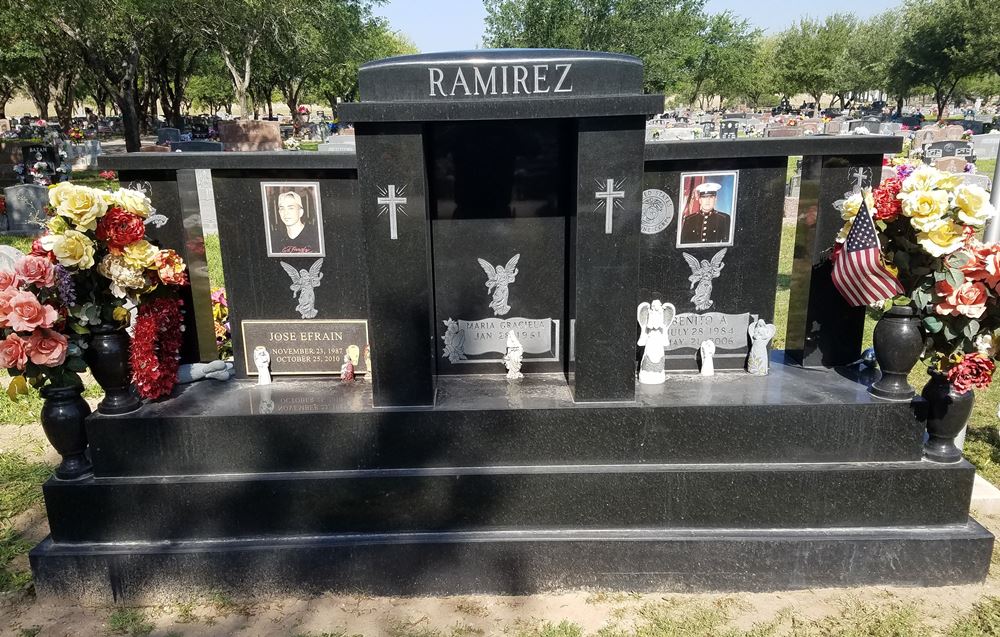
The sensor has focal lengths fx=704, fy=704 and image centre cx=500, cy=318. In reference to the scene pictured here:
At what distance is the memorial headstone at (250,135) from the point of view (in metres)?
21.1

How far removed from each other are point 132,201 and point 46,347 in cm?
82

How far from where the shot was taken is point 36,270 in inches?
128

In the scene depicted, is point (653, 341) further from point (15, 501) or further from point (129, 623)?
point (15, 501)

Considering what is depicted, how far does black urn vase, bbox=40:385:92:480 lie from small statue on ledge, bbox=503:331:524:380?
7.24ft

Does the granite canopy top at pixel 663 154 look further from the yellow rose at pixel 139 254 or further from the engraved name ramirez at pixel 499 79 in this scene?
the engraved name ramirez at pixel 499 79

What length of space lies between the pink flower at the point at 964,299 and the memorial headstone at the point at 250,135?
66.8ft

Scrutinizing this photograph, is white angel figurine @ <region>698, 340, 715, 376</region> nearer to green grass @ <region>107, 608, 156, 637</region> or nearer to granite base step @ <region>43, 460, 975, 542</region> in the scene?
granite base step @ <region>43, 460, 975, 542</region>

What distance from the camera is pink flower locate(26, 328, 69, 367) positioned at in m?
3.25

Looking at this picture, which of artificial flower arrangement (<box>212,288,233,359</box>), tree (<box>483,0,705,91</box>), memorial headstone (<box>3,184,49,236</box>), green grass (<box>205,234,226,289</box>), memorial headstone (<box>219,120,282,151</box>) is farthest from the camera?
tree (<box>483,0,705,91</box>)

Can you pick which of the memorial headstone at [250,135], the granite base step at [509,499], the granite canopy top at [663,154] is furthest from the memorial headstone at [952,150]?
the granite base step at [509,499]

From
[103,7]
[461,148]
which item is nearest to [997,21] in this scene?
[103,7]

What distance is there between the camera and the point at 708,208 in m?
3.97

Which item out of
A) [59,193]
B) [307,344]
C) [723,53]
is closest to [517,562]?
[307,344]

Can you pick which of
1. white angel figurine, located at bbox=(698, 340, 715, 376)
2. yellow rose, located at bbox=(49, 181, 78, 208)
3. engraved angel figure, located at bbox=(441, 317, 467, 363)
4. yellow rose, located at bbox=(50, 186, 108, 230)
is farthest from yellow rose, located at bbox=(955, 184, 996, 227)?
yellow rose, located at bbox=(49, 181, 78, 208)
